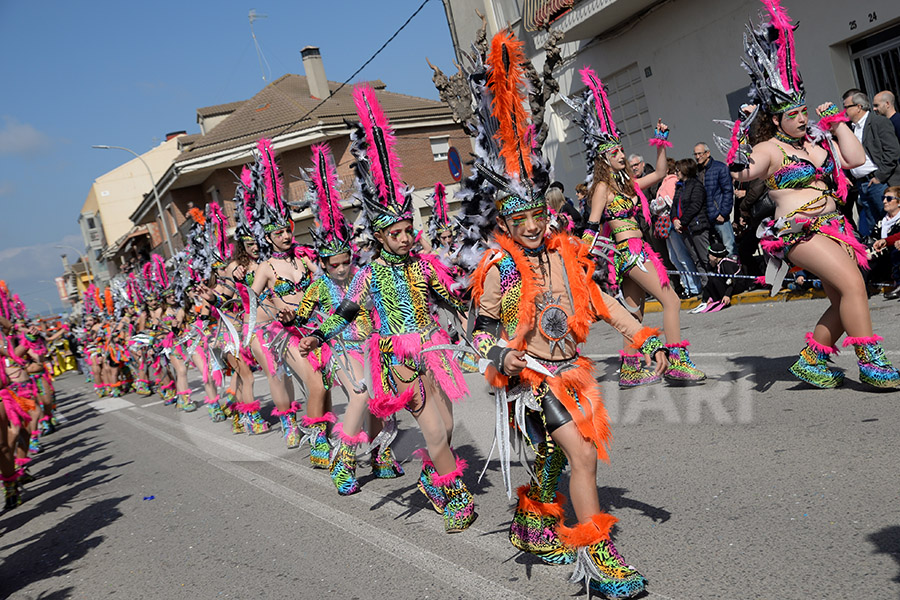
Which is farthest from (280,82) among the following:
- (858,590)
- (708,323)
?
Result: (858,590)

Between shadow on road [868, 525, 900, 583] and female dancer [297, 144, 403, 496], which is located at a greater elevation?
female dancer [297, 144, 403, 496]

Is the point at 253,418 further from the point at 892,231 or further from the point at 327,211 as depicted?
the point at 892,231

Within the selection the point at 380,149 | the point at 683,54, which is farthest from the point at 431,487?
the point at 683,54

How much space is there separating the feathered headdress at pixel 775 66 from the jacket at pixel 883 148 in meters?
4.40

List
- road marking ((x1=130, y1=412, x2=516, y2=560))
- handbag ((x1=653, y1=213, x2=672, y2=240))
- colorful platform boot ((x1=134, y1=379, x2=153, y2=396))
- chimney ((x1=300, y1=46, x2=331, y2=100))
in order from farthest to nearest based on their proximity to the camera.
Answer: chimney ((x1=300, y1=46, x2=331, y2=100)) → colorful platform boot ((x1=134, y1=379, x2=153, y2=396)) → handbag ((x1=653, y1=213, x2=672, y2=240)) → road marking ((x1=130, y1=412, x2=516, y2=560))

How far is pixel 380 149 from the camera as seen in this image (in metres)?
5.38

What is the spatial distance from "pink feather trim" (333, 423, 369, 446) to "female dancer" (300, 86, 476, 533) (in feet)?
3.33

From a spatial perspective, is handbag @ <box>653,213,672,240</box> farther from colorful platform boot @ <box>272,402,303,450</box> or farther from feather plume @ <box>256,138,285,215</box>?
colorful platform boot @ <box>272,402,303,450</box>

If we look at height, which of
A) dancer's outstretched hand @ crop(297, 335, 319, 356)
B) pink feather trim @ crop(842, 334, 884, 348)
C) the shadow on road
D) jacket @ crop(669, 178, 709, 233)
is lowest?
the shadow on road

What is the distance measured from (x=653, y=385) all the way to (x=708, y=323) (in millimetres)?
3249

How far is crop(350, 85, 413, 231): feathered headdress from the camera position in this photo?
17.4 ft

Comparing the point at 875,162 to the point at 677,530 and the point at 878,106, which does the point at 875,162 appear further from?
the point at 677,530

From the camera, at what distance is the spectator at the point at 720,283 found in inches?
447

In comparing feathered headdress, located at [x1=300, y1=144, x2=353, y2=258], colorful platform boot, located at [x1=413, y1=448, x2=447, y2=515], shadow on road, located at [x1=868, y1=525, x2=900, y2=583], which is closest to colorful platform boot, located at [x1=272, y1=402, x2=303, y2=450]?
feathered headdress, located at [x1=300, y1=144, x2=353, y2=258]
